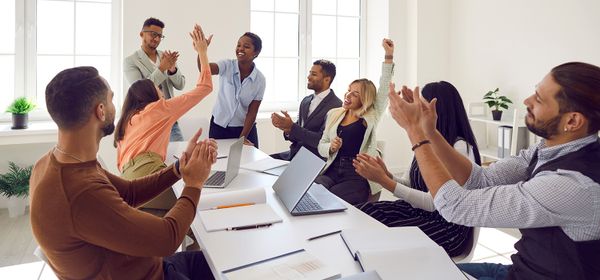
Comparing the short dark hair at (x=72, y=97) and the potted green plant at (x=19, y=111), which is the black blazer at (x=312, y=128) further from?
the potted green plant at (x=19, y=111)

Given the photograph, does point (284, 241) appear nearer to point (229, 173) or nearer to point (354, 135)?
point (229, 173)

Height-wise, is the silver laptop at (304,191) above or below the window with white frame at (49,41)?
below

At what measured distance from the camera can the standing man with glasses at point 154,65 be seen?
331cm

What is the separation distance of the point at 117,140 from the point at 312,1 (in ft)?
12.1

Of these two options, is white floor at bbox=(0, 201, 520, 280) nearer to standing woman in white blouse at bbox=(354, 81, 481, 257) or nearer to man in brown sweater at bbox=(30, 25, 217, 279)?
standing woman in white blouse at bbox=(354, 81, 481, 257)

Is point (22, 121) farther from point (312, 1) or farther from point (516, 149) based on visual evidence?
point (516, 149)

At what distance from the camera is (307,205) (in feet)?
5.80

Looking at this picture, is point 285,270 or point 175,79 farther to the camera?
point 175,79

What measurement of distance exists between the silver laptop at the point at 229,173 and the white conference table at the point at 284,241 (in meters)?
0.37

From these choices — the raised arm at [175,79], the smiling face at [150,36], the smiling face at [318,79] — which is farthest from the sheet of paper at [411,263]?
the smiling face at [150,36]

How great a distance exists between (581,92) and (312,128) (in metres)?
2.20

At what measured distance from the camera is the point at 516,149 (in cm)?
406

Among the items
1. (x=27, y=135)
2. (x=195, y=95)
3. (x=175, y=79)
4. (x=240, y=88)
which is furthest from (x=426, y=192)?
(x=27, y=135)

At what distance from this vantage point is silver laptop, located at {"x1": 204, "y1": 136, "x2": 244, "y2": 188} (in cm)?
209
